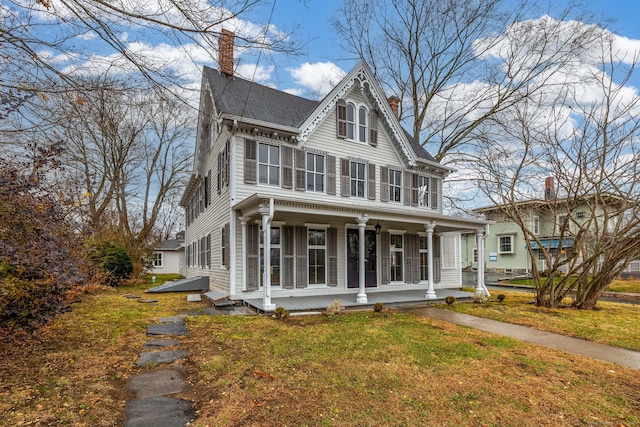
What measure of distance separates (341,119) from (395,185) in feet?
11.3

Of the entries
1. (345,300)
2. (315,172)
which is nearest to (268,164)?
(315,172)

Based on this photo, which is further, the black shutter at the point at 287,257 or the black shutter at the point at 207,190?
the black shutter at the point at 207,190

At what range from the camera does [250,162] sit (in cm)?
1060

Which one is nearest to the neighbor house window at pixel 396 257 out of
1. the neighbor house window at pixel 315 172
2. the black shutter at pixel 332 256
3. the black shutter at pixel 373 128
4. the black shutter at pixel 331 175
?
the black shutter at pixel 332 256

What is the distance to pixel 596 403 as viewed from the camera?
3.73 m

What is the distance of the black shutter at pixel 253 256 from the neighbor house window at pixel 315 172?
2.39m

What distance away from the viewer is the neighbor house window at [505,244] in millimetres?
27745

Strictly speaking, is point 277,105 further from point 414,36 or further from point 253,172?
point 414,36

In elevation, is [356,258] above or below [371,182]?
below

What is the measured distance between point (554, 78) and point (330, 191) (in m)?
9.83

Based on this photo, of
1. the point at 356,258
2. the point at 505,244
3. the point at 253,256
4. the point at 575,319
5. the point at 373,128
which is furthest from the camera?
the point at 505,244

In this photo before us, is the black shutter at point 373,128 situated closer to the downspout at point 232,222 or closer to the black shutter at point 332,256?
the black shutter at point 332,256


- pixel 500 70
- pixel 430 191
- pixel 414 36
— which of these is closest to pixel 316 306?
pixel 430 191

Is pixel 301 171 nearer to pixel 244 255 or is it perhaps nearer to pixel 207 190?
pixel 244 255
